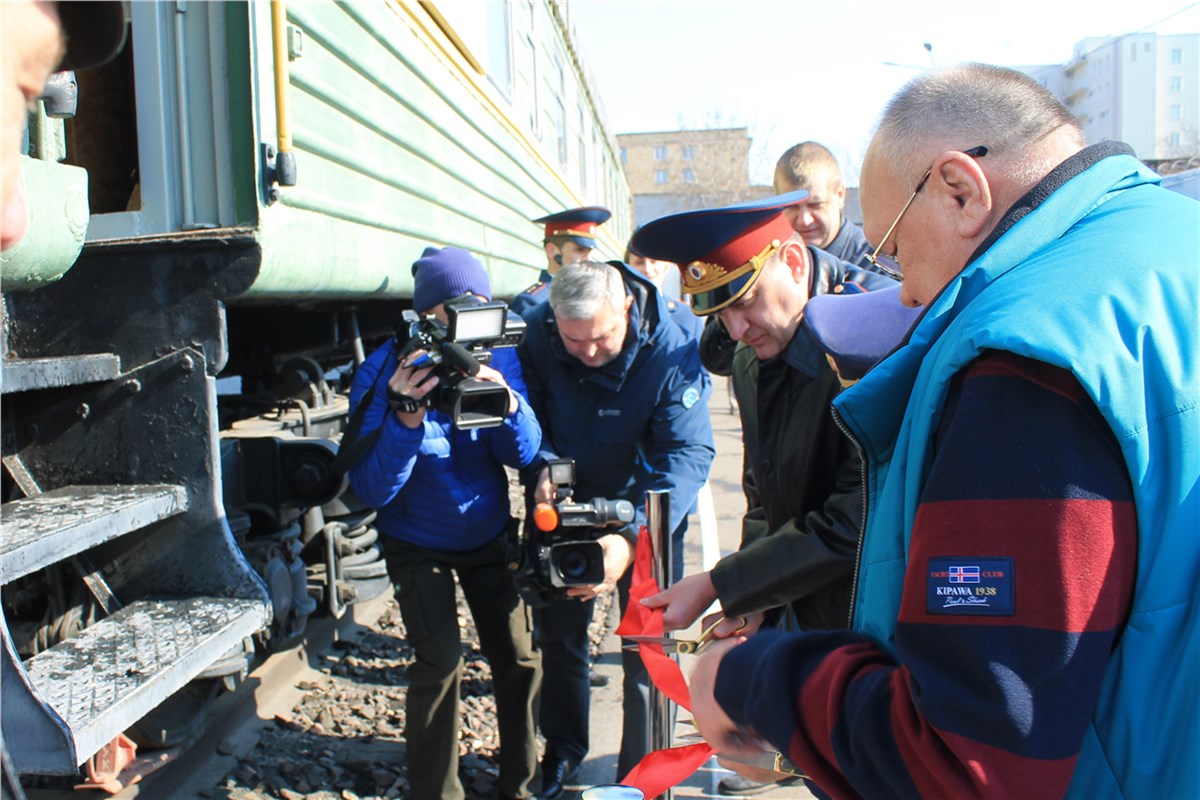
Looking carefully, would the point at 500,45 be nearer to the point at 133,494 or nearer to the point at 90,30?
the point at 133,494

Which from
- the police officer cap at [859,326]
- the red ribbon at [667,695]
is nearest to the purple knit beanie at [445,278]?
the red ribbon at [667,695]

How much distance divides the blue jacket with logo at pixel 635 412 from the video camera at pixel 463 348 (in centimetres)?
53

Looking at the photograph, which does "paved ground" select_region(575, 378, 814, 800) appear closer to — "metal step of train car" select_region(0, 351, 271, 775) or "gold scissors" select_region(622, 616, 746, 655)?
"gold scissors" select_region(622, 616, 746, 655)

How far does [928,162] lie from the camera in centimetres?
131

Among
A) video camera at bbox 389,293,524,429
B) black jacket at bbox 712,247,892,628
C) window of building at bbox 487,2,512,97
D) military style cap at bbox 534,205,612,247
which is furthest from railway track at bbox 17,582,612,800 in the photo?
window of building at bbox 487,2,512,97

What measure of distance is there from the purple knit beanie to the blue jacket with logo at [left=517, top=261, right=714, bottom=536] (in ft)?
1.67

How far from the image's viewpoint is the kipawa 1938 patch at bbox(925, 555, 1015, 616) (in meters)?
1.04

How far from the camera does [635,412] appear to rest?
12.0ft

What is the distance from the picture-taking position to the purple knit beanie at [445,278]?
10.9ft

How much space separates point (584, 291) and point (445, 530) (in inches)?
36.5

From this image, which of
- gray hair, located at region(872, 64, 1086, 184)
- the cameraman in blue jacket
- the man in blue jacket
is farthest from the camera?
the man in blue jacket

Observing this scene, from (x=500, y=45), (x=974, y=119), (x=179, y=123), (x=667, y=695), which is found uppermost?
(x=500, y=45)

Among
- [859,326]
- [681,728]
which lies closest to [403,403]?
[859,326]

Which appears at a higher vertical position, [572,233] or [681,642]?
[572,233]
